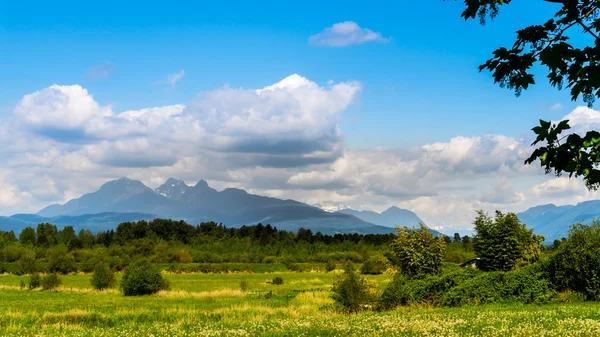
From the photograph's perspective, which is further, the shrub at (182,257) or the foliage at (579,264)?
the shrub at (182,257)

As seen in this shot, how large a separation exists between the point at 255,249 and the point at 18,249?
8467 cm

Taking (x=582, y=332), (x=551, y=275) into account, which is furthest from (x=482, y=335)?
(x=551, y=275)

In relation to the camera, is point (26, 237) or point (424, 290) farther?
point (26, 237)

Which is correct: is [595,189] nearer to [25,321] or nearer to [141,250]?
[25,321]

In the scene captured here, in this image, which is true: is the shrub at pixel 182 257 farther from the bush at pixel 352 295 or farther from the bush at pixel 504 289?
the bush at pixel 504 289

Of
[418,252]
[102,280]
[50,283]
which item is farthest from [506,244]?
[50,283]

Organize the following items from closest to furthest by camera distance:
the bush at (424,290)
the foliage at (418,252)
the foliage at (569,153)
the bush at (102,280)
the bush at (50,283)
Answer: the foliage at (569,153), the bush at (424,290), the foliage at (418,252), the bush at (102,280), the bush at (50,283)

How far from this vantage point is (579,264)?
118 feet

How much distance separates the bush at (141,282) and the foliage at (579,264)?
4955 cm

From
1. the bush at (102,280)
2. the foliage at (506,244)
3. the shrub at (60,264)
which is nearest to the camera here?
the foliage at (506,244)

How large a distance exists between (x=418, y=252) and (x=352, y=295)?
355 inches

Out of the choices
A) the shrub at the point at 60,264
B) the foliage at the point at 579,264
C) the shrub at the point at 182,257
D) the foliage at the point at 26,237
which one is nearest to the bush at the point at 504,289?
the foliage at the point at 579,264

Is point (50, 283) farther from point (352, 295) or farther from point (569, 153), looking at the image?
point (569, 153)

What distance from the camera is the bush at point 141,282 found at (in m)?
64.3
